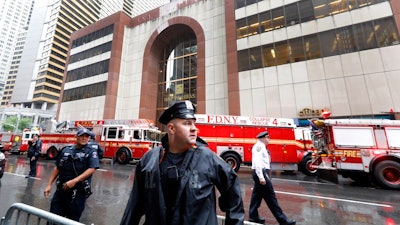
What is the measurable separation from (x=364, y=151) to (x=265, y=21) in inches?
657

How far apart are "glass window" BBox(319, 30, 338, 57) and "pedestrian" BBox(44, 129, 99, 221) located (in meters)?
20.1

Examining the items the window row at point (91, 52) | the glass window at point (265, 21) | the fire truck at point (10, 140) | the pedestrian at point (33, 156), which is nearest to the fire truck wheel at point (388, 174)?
the pedestrian at point (33, 156)

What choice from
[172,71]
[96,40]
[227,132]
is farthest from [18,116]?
[227,132]

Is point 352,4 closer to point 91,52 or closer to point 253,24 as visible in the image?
point 253,24

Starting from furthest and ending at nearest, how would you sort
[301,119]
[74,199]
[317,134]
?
[301,119] < [317,134] < [74,199]

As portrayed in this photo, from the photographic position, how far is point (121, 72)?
31.0 meters

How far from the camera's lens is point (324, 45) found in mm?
17969

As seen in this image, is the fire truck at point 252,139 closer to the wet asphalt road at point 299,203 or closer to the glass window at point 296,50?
the wet asphalt road at point 299,203

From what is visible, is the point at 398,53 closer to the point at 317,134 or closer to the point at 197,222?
the point at 317,134

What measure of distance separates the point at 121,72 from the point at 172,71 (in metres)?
7.69

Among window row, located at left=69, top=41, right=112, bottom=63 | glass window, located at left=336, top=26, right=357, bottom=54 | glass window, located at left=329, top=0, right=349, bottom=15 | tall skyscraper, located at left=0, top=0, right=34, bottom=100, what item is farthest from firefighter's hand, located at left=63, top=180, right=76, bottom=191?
tall skyscraper, located at left=0, top=0, right=34, bottom=100

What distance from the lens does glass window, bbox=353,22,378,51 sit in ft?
53.7

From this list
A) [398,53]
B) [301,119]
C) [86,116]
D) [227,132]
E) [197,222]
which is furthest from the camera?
[86,116]

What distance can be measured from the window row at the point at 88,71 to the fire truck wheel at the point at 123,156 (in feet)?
66.3
